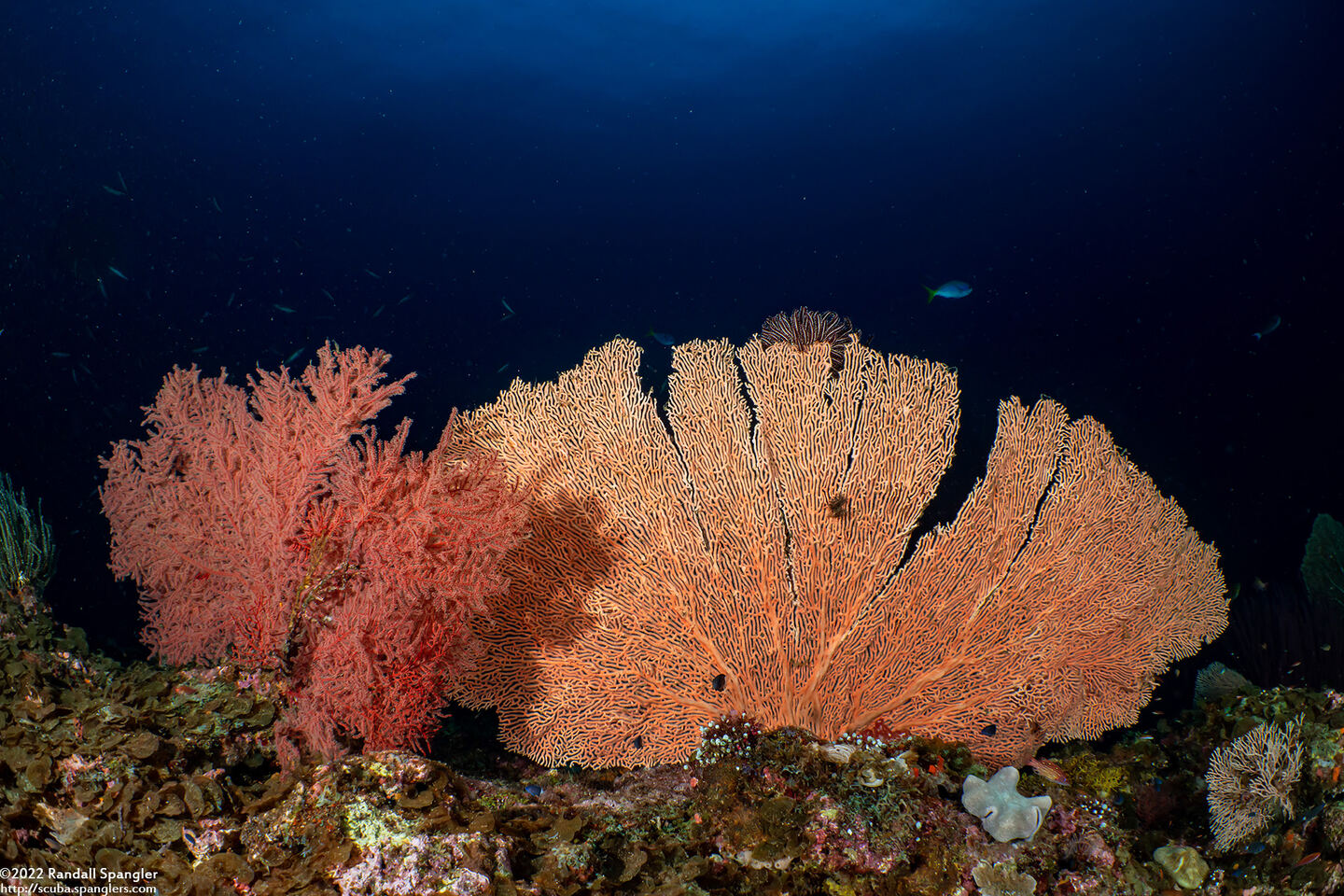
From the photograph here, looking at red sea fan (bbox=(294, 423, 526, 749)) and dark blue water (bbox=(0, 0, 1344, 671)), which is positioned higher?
dark blue water (bbox=(0, 0, 1344, 671))

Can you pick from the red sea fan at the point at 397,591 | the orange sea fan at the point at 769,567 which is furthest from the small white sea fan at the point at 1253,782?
the red sea fan at the point at 397,591

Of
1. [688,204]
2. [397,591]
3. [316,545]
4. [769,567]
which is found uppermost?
[688,204]

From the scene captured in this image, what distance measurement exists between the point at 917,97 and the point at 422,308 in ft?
87.4

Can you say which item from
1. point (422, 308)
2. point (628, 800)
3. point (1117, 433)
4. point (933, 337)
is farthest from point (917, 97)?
point (628, 800)

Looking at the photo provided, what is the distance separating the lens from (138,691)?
9.67 ft

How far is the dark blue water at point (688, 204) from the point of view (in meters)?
19.1

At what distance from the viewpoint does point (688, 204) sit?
108 ft

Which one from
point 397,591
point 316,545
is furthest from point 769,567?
point 316,545

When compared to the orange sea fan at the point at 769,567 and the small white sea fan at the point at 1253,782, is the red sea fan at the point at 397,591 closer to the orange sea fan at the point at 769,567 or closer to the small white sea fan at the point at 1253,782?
the orange sea fan at the point at 769,567

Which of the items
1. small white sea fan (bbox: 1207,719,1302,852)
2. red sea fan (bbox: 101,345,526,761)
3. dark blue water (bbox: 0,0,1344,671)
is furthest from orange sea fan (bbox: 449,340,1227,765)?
dark blue water (bbox: 0,0,1344,671)

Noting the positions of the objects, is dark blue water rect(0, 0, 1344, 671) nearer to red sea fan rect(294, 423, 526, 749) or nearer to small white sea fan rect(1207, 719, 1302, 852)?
small white sea fan rect(1207, 719, 1302, 852)

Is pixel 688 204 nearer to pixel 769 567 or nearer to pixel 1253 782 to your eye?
pixel 769 567

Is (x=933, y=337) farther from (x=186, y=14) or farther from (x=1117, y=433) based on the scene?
(x=186, y=14)

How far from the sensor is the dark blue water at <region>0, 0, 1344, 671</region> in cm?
1911
